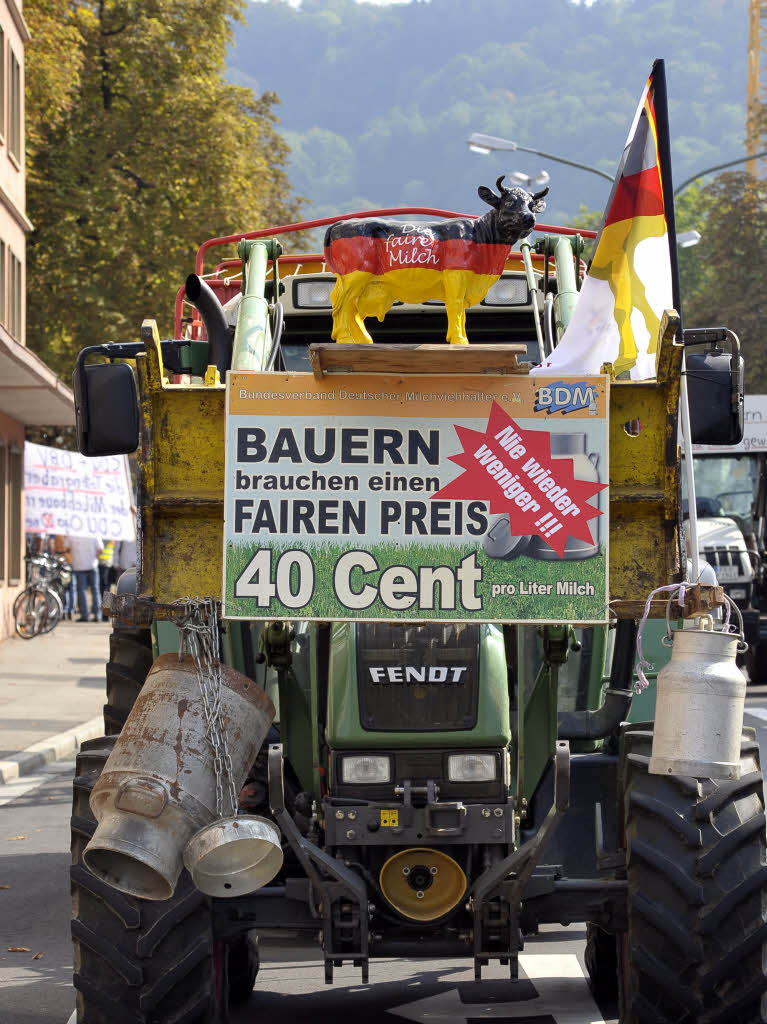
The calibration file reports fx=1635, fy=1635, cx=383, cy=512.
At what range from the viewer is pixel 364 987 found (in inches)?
263

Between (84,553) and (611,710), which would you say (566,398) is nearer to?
(611,710)

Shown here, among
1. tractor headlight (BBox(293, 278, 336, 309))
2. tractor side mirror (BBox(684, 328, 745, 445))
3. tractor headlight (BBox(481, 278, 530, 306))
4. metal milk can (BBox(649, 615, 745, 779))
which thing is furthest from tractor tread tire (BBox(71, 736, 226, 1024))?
tractor headlight (BBox(481, 278, 530, 306))

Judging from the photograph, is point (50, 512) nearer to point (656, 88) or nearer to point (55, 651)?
point (55, 651)

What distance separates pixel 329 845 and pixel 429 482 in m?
1.14

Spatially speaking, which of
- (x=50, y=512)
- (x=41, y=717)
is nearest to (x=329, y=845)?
(x=41, y=717)

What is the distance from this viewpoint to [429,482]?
473 centimetres

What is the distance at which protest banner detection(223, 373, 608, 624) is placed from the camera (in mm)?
4676

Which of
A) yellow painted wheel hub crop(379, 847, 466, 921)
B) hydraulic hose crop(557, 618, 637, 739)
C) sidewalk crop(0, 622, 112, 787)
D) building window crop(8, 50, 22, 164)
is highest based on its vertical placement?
building window crop(8, 50, 22, 164)

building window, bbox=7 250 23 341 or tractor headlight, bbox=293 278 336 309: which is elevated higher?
building window, bbox=7 250 23 341

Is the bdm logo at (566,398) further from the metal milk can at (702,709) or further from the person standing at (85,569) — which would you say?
the person standing at (85,569)

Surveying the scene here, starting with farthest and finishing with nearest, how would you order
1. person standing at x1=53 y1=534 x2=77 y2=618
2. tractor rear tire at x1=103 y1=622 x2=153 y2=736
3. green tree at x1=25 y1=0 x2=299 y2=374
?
green tree at x1=25 y1=0 x2=299 y2=374
person standing at x1=53 y1=534 x2=77 y2=618
tractor rear tire at x1=103 y1=622 x2=153 y2=736

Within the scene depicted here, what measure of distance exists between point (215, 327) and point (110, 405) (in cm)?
183

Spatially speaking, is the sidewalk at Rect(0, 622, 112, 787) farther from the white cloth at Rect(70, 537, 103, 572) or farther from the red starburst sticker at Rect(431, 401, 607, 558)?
the red starburst sticker at Rect(431, 401, 607, 558)

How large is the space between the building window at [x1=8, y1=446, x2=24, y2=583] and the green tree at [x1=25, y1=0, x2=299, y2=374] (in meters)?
4.07
